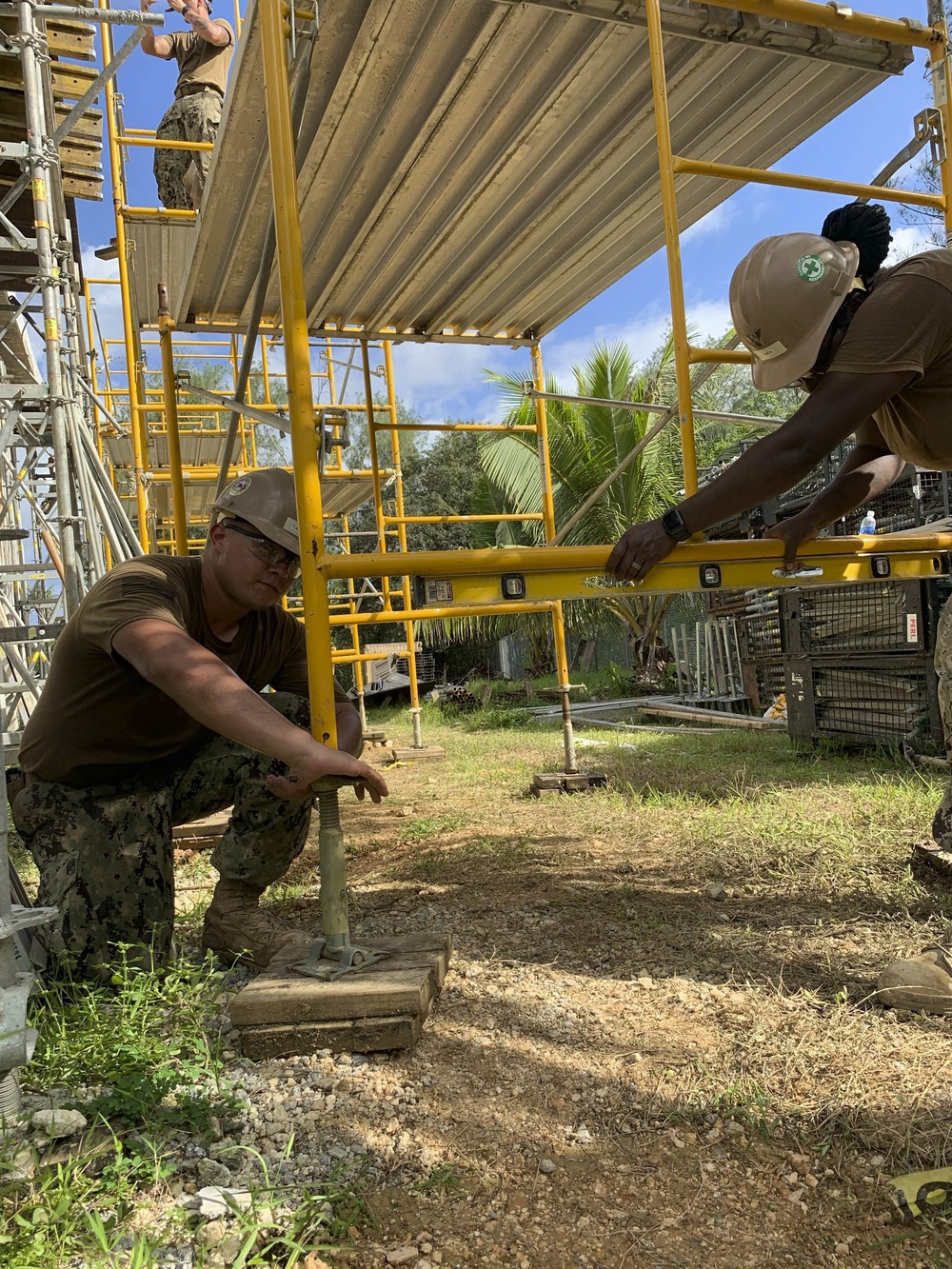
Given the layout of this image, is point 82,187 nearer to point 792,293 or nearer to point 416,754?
point 416,754

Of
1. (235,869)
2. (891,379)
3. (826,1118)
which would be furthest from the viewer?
(235,869)

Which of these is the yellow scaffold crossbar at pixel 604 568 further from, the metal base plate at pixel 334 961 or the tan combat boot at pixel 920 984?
the tan combat boot at pixel 920 984

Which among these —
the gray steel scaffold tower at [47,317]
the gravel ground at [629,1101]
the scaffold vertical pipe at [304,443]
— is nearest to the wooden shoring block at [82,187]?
the gray steel scaffold tower at [47,317]

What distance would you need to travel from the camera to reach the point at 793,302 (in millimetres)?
2318

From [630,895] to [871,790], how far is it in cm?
207

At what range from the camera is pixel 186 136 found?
5664 millimetres

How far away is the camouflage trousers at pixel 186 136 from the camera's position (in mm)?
5605

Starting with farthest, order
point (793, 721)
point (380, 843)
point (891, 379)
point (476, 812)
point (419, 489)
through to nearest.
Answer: point (419, 489)
point (793, 721)
point (476, 812)
point (380, 843)
point (891, 379)

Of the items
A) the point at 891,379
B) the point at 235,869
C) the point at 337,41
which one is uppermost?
the point at 337,41

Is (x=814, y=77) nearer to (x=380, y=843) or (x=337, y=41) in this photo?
(x=337, y=41)

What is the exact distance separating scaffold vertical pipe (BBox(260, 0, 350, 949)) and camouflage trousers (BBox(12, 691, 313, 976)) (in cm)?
36

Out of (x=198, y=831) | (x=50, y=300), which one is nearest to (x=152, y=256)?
(x=50, y=300)

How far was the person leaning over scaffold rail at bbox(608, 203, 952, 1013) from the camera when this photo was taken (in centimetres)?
217

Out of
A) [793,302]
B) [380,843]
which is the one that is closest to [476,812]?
[380,843]
